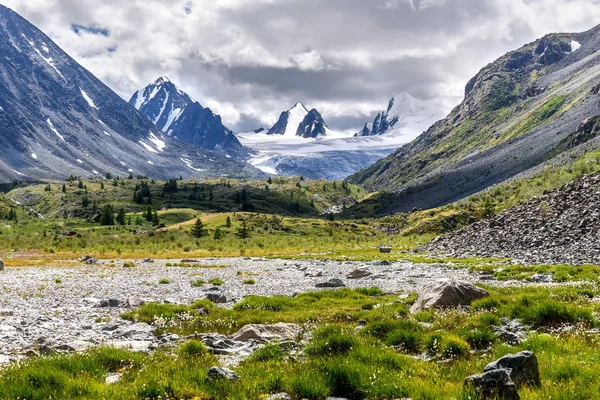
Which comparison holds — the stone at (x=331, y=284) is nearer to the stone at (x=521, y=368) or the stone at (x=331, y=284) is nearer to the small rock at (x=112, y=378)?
the small rock at (x=112, y=378)

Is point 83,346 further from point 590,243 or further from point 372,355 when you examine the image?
point 590,243

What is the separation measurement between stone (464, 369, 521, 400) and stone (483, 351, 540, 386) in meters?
0.36

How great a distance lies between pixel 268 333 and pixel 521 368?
33.5ft

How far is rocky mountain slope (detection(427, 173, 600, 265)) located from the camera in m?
41.9

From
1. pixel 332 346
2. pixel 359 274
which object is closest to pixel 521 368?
pixel 332 346

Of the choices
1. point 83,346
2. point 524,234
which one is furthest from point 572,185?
point 83,346

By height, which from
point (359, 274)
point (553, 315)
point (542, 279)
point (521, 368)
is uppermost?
point (521, 368)

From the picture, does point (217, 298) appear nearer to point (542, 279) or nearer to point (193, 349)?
point (193, 349)

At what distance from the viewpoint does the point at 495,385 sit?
805 centimetres

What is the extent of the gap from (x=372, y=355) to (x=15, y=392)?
28.0 feet

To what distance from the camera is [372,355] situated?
37.2 feet

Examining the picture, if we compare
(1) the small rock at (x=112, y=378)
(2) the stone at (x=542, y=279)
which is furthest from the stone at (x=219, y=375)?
(2) the stone at (x=542, y=279)

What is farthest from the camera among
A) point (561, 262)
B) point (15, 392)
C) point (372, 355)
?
point (561, 262)

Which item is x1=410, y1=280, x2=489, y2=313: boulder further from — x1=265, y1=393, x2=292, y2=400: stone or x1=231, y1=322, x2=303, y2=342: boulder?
x1=265, y1=393, x2=292, y2=400: stone
